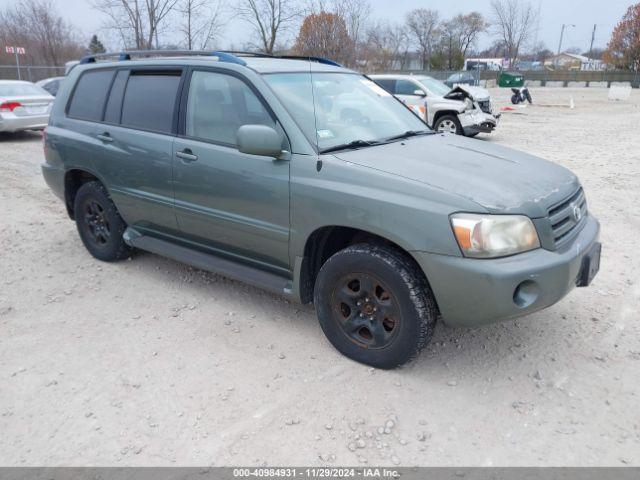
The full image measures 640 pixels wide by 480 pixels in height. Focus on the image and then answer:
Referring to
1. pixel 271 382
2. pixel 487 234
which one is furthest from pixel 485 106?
pixel 271 382

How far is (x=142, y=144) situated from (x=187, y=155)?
0.56m

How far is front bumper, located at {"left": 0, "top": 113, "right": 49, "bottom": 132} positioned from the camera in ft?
39.5

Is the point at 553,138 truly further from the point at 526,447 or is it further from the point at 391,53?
the point at 391,53

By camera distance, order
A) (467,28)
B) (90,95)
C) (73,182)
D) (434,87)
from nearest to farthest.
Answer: (90,95) → (73,182) → (434,87) → (467,28)

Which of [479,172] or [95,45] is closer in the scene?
[479,172]

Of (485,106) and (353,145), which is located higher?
(353,145)

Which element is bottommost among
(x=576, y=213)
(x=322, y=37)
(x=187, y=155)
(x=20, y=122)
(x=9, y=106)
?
(x=20, y=122)

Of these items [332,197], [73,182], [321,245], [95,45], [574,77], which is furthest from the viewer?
[574,77]

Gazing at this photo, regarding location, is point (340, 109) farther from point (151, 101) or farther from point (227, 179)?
point (151, 101)

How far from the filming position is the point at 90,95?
4.82m

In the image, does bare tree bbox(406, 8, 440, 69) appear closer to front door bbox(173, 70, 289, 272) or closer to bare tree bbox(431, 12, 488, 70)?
bare tree bbox(431, 12, 488, 70)

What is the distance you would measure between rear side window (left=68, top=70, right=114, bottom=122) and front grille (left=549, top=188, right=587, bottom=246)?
376cm

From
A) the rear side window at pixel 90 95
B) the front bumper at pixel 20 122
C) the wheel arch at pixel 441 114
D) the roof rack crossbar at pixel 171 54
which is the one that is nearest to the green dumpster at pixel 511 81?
the wheel arch at pixel 441 114

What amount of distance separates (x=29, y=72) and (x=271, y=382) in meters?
30.6
